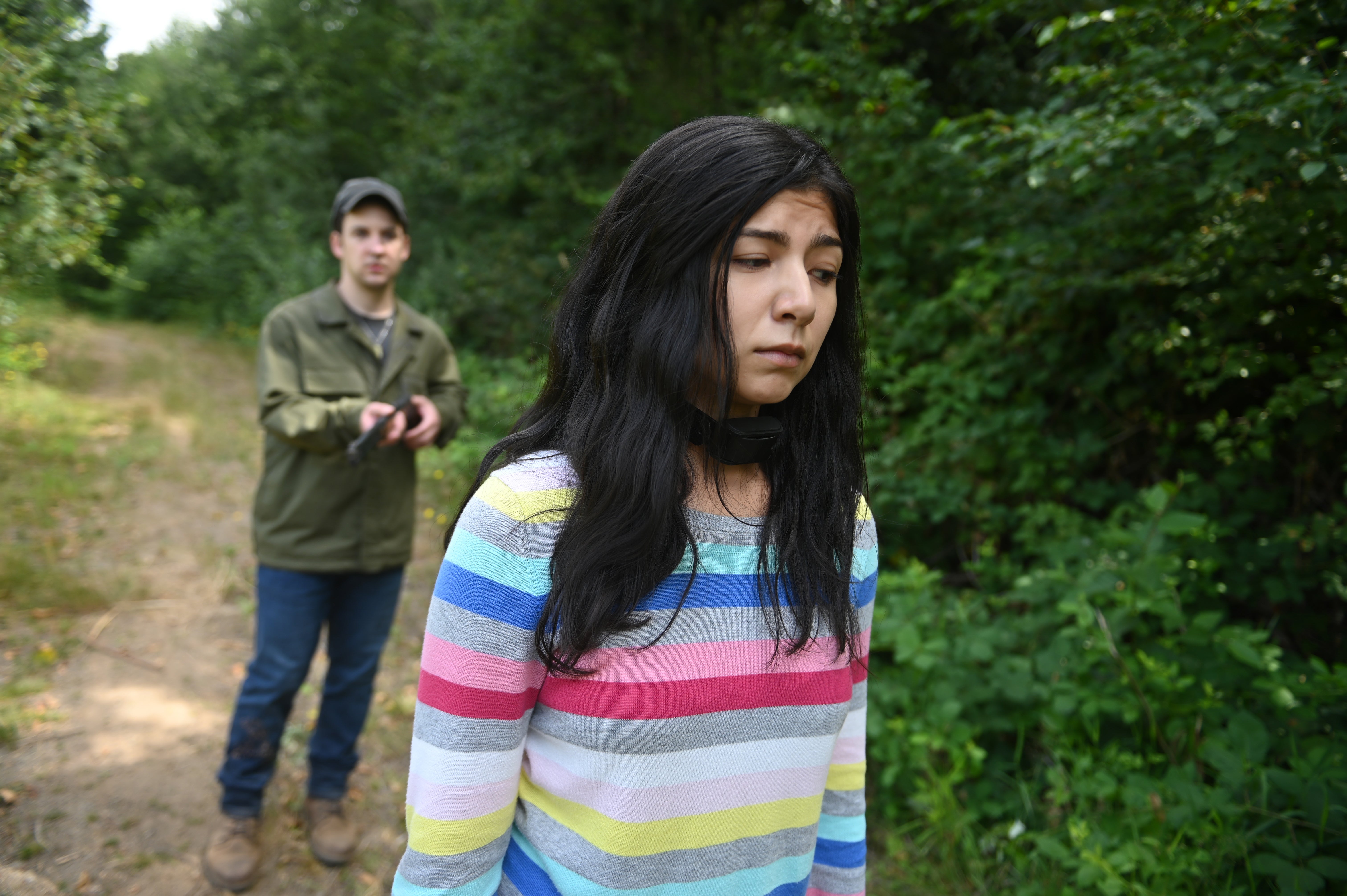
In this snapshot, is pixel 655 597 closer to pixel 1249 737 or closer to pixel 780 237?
pixel 780 237

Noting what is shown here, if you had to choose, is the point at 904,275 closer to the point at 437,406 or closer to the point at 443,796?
the point at 437,406

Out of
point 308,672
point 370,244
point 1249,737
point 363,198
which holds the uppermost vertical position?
point 363,198

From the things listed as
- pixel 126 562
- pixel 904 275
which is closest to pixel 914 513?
pixel 904 275

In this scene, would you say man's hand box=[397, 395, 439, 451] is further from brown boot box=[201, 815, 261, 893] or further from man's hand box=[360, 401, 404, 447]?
brown boot box=[201, 815, 261, 893]

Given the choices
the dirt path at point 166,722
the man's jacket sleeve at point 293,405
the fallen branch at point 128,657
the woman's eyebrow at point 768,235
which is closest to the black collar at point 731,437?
the woman's eyebrow at point 768,235

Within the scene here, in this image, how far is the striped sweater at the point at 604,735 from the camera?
0.95m

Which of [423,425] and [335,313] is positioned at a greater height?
[335,313]

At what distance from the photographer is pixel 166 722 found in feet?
10.8

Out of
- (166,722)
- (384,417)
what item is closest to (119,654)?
(166,722)

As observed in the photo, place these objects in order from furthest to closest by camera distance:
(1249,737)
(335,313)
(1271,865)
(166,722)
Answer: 1. (166,722)
2. (335,313)
3. (1249,737)
4. (1271,865)

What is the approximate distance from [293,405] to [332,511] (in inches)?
14.0

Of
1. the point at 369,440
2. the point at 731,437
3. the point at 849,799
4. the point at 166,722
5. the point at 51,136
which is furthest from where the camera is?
the point at 51,136

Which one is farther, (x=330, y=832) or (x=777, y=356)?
(x=330, y=832)

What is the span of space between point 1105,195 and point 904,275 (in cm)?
138
